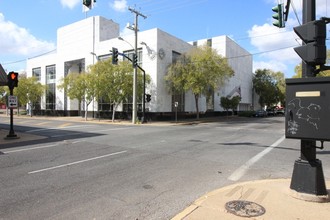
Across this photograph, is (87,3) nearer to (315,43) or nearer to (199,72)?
(315,43)

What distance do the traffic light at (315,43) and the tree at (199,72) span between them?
29.1 meters

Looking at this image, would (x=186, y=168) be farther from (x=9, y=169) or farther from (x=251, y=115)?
(x=251, y=115)

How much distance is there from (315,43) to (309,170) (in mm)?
2364

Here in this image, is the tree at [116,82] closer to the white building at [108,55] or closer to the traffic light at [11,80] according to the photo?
the white building at [108,55]

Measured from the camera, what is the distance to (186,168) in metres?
8.68

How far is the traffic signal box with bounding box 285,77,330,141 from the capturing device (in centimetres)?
511

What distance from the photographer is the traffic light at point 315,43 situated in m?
5.30

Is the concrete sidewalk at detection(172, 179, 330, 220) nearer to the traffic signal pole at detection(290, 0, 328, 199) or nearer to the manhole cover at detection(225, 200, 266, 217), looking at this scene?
the manhole cover at detection(225, 200, 266, 217)

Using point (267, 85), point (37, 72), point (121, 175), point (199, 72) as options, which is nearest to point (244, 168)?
point (121, 175)

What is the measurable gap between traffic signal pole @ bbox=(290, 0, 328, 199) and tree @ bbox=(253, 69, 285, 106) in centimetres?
7188

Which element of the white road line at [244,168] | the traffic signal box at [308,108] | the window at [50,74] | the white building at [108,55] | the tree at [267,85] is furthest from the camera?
the tree at [267,85]

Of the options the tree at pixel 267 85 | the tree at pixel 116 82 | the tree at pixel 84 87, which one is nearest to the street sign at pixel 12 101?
the tree at pixel 116 82

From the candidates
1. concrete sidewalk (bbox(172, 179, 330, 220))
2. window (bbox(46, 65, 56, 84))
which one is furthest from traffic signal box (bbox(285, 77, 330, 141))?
window (bbox(46, 65, 56, 84))

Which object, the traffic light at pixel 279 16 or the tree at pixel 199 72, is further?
the tree at pixel 199 72
